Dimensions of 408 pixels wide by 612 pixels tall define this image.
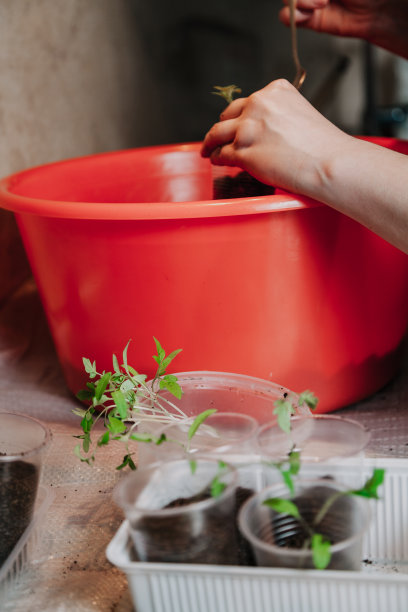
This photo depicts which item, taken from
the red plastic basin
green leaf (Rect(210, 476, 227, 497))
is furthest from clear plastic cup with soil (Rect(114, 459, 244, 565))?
the red plastic basin

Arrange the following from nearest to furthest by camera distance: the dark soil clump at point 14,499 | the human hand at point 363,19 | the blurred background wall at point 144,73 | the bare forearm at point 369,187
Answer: the dark soil clump at point 14,499 < the bare forearm at point 369,187 < the human hand at point 363,19 < the blurred background wall at point 144,73

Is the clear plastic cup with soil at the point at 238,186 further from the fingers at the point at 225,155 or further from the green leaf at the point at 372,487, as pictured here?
the green leaf at the point at 372,487

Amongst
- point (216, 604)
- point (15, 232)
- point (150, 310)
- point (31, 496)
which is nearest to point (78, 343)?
point (150, 310)

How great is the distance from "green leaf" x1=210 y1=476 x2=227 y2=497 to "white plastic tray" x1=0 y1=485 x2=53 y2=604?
0.23m

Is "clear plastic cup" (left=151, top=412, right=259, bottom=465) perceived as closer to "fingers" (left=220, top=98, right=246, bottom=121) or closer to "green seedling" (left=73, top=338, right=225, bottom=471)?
"green seedling" (left=73, top=338, right=225, bottom=471)

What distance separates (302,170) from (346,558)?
0.42 metres

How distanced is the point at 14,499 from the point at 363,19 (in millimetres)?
978

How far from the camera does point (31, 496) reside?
23.9 inches

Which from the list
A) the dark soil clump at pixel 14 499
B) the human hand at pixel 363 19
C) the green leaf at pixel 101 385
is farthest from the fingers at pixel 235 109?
the dark soil clump at pixel 14 499

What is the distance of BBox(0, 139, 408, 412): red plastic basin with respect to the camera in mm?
752

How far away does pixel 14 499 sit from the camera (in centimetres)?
58

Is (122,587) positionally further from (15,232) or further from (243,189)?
(15,232)

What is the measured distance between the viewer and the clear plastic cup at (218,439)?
54 centimetres

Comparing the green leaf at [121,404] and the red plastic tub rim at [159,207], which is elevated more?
the red plastic tub rim at [159,207]
